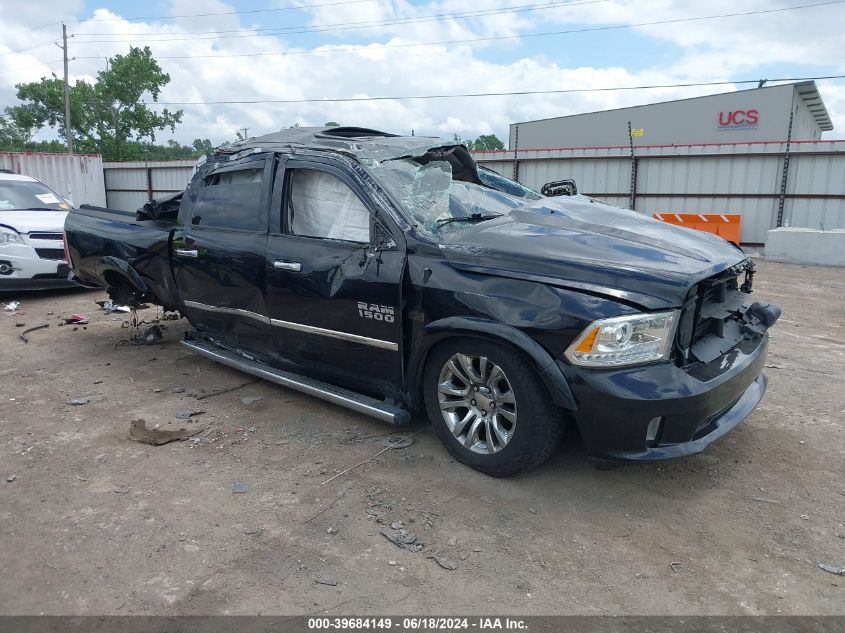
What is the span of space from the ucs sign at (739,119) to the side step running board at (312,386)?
2652 cm

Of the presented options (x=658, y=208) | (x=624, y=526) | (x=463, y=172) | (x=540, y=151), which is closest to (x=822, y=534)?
(x=624, y=526)

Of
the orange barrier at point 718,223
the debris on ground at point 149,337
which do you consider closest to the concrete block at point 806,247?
the orange barrier at point 718,223

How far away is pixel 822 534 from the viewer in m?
2.93

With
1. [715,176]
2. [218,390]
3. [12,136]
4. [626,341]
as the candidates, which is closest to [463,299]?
[626,341]

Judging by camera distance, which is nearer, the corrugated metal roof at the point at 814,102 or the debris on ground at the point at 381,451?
the debris on ground at the point at 381,451

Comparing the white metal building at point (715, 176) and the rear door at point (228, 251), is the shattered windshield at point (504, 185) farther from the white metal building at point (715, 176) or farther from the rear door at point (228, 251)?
the white metal building at point (715, 176)

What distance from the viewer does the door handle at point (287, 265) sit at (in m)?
4.07

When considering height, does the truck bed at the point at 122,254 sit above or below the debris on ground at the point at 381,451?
above

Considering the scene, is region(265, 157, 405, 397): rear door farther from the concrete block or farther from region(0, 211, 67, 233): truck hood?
the concrete block

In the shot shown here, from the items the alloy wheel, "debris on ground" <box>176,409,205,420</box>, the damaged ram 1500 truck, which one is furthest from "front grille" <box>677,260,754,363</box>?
"debris on ground" <box>176,409,205,420</box>

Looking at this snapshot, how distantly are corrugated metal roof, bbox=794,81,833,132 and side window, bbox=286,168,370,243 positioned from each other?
25893mm

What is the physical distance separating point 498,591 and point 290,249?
251 centimetres

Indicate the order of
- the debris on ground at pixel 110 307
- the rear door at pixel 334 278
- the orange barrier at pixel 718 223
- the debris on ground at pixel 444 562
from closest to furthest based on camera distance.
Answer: the debris on ground at pixel 444 562
the rear door at pixel 334 278
the debris on ground at pixel 110 307
the orange barrier at pixel 718 223

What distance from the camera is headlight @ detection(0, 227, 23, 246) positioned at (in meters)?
8.25
